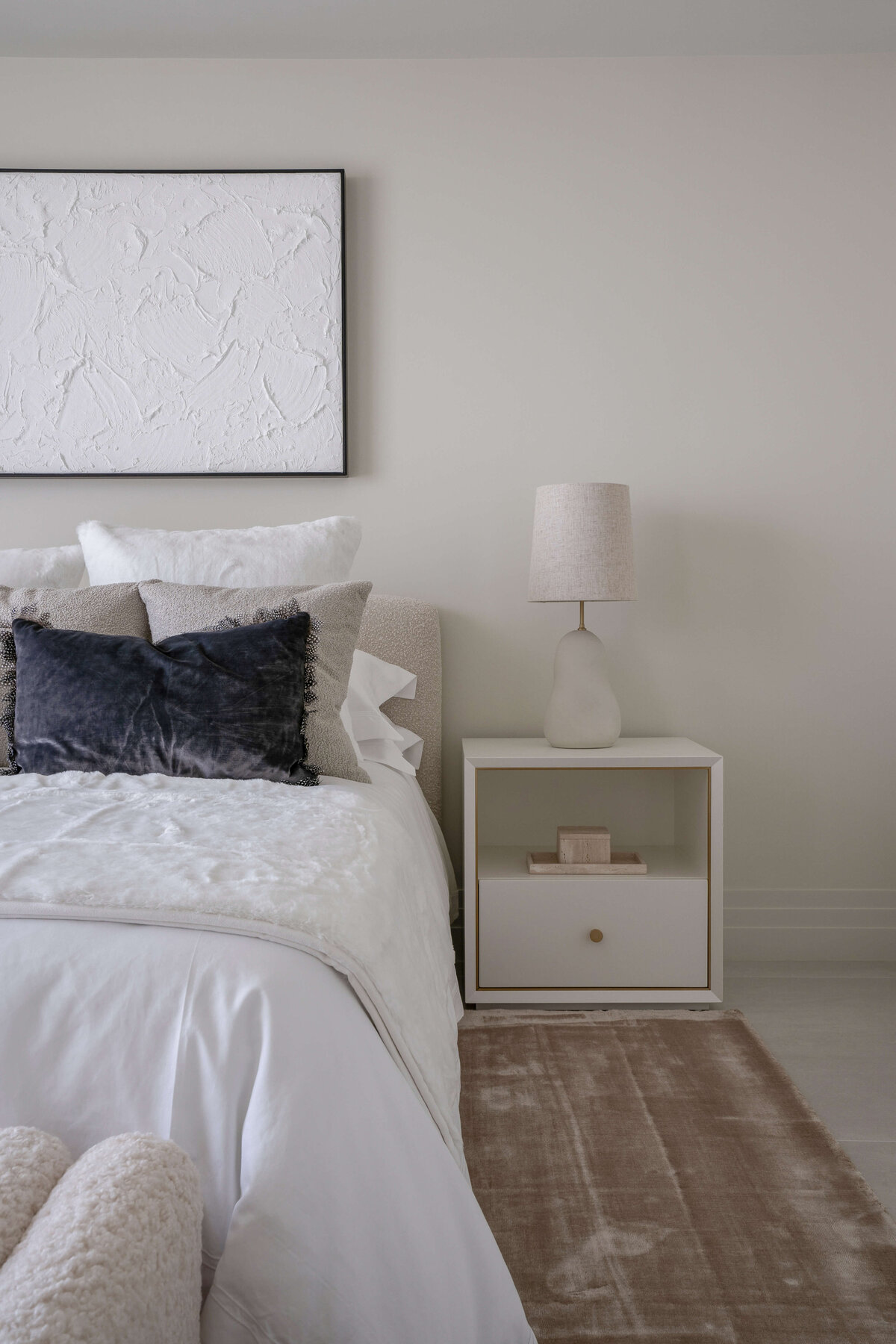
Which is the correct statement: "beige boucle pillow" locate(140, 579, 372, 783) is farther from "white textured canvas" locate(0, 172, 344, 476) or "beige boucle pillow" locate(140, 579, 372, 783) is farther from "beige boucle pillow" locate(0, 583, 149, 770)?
"white textured canvas" locate(0, 172, 344, 476)

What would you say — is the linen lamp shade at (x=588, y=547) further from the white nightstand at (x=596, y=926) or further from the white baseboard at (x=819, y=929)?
the white baseboard at (x=819, y=929)

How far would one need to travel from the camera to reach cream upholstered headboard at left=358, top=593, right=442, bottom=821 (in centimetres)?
241

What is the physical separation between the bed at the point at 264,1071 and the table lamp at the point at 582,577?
1220mm

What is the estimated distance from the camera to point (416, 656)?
2.42 meters

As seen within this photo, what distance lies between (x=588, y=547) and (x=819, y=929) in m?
1.28

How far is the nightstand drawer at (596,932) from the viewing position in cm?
213

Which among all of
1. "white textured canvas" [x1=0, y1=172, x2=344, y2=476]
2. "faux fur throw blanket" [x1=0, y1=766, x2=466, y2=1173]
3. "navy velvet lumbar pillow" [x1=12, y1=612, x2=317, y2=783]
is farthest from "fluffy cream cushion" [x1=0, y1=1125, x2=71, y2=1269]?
"white textured canvas" [x1=0, y1=172, x2=344, y2=476]

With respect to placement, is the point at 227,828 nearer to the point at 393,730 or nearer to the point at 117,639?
the point at 117,639

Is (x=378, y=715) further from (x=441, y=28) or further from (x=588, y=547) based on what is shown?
(x=441, y=28)

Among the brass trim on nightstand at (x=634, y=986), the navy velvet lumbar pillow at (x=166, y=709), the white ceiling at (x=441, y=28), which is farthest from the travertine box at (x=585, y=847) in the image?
the white ceiling at (x=441, y=28)

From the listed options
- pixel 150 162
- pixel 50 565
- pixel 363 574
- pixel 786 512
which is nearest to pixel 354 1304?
pixel 50 565

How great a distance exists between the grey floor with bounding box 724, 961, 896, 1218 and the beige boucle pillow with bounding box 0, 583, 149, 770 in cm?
159

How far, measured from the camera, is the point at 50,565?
2088mm

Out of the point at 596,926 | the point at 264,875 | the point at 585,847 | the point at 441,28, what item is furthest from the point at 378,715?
the point at 441,28
